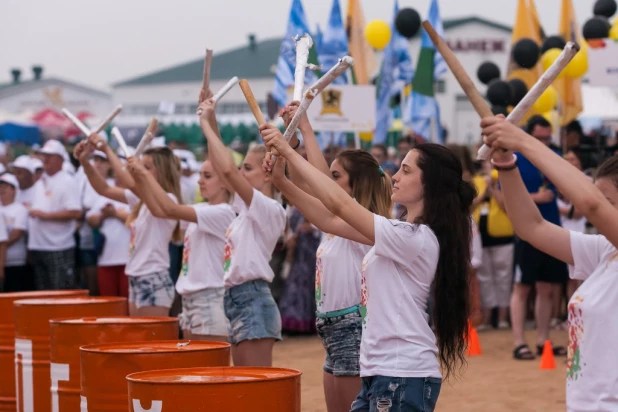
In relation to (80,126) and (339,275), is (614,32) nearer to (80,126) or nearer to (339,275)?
(80,126)

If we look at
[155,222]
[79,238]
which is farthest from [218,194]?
[79,238]

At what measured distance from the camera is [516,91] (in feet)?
41.2

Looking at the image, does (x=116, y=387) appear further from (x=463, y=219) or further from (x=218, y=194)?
(x=218, y=194)

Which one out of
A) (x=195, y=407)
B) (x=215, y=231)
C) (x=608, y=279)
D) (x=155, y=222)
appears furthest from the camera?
(x=155, y=222)

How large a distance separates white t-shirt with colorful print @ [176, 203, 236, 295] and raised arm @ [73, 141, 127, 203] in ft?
4.84

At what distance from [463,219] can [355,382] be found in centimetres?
121

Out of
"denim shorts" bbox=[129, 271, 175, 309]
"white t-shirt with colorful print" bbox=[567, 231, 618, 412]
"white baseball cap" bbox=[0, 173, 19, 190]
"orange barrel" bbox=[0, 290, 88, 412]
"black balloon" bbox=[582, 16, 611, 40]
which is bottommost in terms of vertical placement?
"orange barrel" bbox=[0, 290, 88, 412]

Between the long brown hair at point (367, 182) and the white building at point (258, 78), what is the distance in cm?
4654

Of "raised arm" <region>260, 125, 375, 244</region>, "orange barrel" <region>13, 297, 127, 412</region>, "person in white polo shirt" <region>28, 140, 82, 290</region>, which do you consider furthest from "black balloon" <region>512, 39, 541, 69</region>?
"raised arm" <region>260, 125, 375, 244</region>

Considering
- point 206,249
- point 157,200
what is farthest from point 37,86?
point 206,249

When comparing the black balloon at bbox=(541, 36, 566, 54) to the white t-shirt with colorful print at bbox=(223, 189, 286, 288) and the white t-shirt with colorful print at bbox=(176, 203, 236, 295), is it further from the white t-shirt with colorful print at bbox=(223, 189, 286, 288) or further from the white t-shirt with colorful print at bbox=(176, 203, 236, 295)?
the white t-shirt with colorful print at bbox=(223, 189, 286, 288)

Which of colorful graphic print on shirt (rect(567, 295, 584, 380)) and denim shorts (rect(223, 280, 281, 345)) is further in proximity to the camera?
denim shorts (rect(223, 280, 281, 345))

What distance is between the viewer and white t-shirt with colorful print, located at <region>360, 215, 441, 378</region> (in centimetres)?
408

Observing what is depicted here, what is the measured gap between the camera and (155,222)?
25.4 ft
